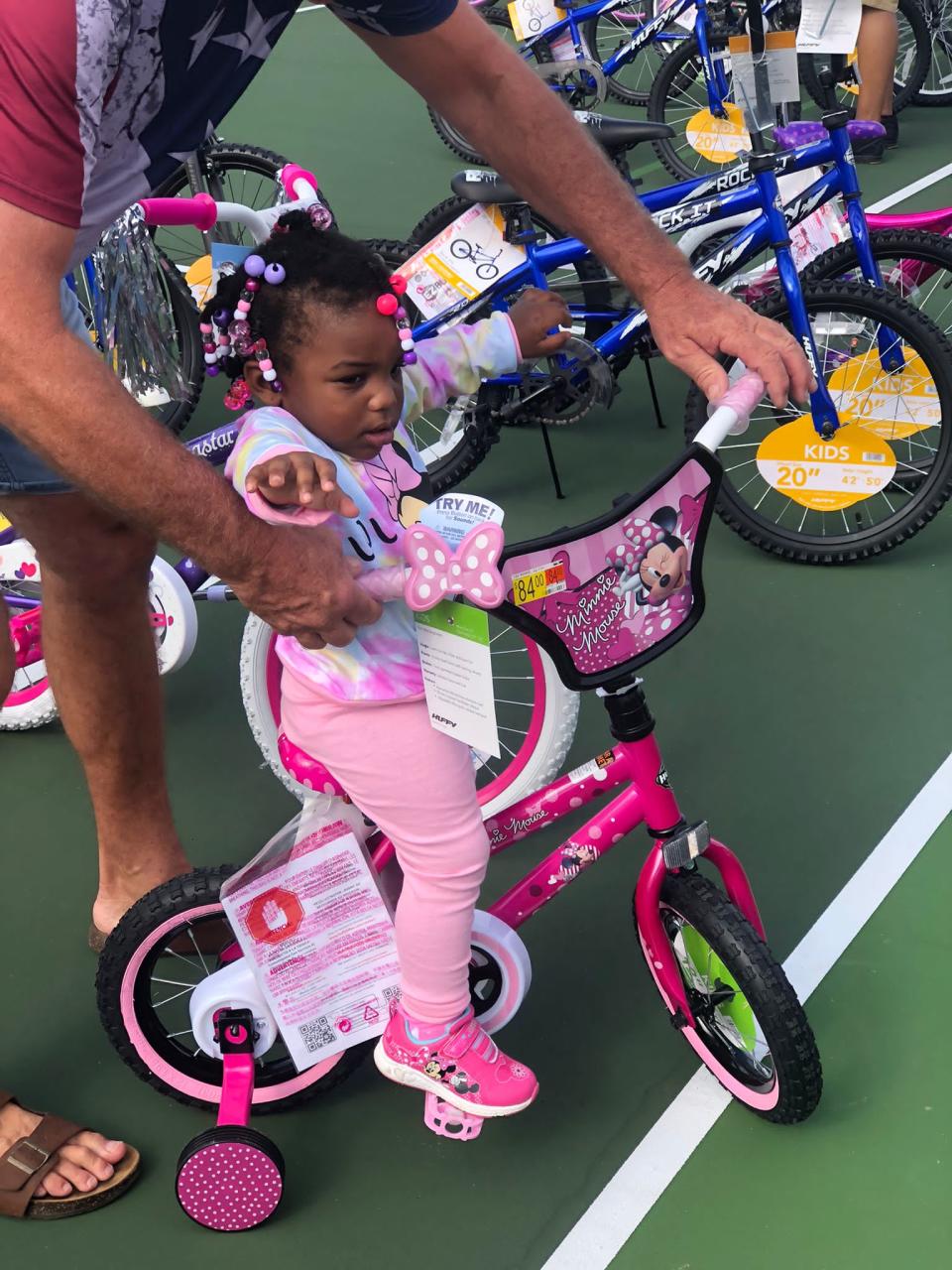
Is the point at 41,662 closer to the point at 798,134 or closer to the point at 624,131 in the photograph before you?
the point at 624,131

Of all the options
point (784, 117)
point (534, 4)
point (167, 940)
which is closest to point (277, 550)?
point (167, 940)

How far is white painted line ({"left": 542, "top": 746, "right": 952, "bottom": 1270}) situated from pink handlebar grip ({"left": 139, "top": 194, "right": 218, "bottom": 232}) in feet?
5.44

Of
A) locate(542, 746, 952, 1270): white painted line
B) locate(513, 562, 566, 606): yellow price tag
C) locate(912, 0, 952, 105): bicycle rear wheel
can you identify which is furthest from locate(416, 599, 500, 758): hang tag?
locate(912, 0, 952, 105): bicycle rear wheel

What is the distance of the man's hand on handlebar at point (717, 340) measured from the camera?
178 cm

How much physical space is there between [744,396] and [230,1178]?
127 cm

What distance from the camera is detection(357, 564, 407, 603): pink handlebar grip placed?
1.52m

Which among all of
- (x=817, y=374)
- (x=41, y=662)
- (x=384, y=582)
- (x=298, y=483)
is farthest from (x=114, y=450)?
(x=817, y=374)

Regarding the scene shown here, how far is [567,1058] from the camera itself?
2270mm

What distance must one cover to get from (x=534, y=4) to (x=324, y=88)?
222 cm

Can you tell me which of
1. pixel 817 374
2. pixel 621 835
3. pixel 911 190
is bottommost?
pixel 911 190

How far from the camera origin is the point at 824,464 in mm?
3480

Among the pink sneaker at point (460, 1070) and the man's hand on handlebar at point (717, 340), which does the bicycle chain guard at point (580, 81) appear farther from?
the pink sneaker at point (460, 1070)

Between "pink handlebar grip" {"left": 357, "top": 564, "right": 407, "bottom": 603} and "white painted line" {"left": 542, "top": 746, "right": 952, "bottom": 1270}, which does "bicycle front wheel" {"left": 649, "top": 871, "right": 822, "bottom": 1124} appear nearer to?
"white painted line" {"left": 542, "top": 746, "right": 952, "bottom": 1270}

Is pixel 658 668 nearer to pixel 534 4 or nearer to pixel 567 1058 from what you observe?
pixel 567 1058
